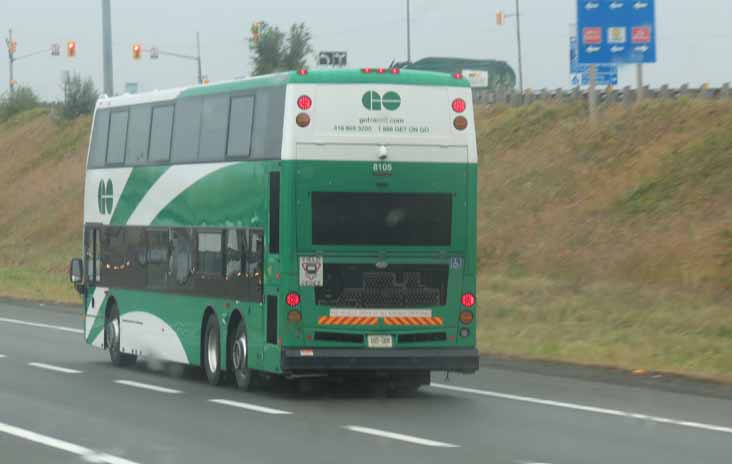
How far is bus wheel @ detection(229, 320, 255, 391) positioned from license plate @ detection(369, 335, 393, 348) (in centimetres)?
170

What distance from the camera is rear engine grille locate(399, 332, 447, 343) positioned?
18.6 meters

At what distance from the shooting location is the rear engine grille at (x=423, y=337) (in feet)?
61.2

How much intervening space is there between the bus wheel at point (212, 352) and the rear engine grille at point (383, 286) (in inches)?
93.9

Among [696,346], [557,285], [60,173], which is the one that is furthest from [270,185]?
[60,173]

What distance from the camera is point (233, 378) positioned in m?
21.2

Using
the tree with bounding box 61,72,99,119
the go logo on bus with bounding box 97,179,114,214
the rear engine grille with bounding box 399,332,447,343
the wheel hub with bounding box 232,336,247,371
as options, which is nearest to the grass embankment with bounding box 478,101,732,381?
the rear engine grille with bounding box 399,332,447,343

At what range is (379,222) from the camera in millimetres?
18688

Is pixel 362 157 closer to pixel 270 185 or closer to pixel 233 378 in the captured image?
pixel 270 185

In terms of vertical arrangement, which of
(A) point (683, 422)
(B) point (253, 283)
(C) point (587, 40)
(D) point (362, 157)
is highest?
(C) point (587, 40)

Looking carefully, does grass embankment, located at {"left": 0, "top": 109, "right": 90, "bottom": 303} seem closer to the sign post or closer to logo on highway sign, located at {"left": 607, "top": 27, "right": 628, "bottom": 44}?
the sign post

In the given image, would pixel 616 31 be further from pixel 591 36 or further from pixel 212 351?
pixel 212 351

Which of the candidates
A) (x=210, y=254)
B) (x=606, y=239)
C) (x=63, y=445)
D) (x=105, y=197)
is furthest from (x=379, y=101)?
(x=606, y=239)

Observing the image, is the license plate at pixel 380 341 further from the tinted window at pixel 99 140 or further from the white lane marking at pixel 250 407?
the tinted window at pixel 99 140

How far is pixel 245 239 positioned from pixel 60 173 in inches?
2141
